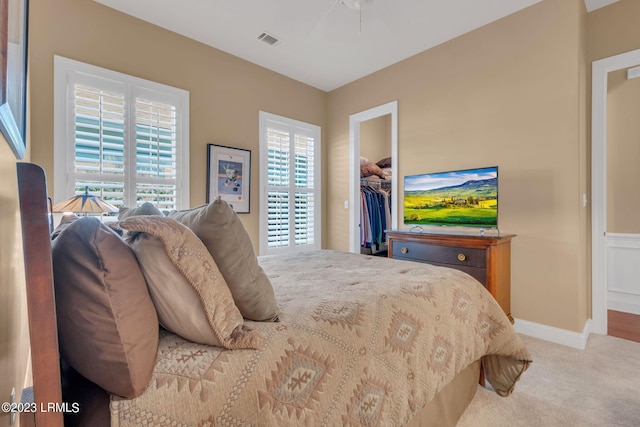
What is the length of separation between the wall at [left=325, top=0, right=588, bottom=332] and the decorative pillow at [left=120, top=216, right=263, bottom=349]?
9.40 ft

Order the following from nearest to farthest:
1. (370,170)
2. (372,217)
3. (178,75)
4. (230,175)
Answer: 1. (178,75)
2. (230,175)
3. (372,217)
4. (370,170)

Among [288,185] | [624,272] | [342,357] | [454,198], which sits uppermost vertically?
[288,185]

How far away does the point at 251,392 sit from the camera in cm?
84

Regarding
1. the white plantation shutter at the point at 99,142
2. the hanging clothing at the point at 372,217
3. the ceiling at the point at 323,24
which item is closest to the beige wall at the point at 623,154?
the ceiling at the point at 323,24

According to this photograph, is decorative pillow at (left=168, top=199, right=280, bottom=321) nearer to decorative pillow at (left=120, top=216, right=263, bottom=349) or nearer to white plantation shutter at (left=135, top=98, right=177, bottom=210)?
decorative pillow at (left=120, top=216, right=263, bottom=349)

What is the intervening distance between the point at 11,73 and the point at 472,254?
298cm

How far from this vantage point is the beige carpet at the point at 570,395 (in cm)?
163

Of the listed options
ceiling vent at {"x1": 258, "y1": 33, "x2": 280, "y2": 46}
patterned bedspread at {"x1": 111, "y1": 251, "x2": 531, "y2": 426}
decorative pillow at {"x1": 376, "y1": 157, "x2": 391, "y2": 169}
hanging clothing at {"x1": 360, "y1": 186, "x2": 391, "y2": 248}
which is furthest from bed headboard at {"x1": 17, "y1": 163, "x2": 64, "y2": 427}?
decorative pillow at {"x1": 376, "y1": 157, "x2": 391, "y2": 169}

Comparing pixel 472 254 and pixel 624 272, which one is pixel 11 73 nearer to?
pixel 472 254

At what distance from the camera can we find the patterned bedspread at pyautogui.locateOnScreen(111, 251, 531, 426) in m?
0.80

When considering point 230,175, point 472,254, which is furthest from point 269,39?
point 472,254

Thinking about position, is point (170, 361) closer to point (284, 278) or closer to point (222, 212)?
point (222, 212)

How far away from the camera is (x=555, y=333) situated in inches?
104

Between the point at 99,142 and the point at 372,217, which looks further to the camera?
the point at 372,217
